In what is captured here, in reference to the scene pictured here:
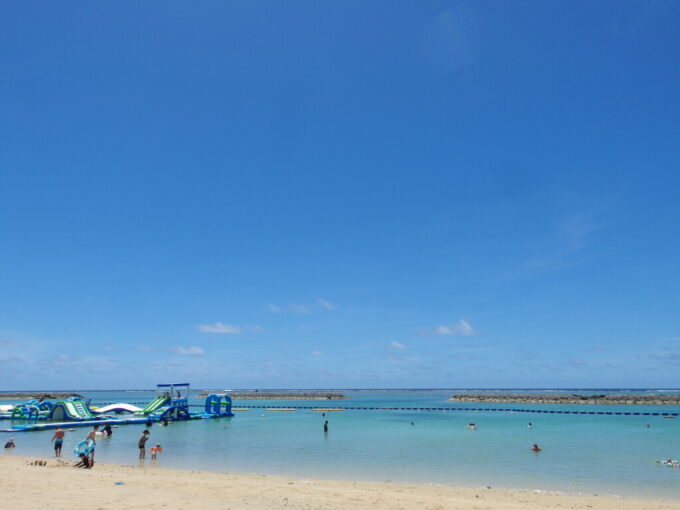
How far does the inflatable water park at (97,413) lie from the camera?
45406 mm

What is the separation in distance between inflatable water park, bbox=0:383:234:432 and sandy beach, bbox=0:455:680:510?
28.1 metres

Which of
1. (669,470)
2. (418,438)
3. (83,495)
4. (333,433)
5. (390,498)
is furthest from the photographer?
(333,433)

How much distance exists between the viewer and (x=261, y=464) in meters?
24.5

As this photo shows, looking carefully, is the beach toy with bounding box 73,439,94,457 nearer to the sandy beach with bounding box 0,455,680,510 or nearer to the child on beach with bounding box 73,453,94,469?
the child on beach with bounding box 73,453,94,469

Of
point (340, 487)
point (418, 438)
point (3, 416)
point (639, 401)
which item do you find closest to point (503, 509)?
point (340, 487)

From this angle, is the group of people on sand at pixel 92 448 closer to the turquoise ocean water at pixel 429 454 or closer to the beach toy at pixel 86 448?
the beach toy at pixel 86 448

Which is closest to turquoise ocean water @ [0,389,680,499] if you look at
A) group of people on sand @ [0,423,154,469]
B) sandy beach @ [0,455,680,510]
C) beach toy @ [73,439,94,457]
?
group of people on sand @ [0,423,154,469]

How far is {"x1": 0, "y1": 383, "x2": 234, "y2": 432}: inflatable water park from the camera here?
45.4 meters

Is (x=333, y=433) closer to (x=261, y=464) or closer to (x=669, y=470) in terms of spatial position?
(x=261, y=464)

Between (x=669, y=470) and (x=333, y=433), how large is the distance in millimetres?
23703

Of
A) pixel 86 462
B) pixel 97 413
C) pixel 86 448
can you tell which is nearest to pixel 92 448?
pixel 86 448

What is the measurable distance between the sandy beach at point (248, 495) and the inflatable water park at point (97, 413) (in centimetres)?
2806

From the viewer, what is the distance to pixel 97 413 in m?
52.2

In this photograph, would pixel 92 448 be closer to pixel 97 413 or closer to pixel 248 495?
pixel 248 495
